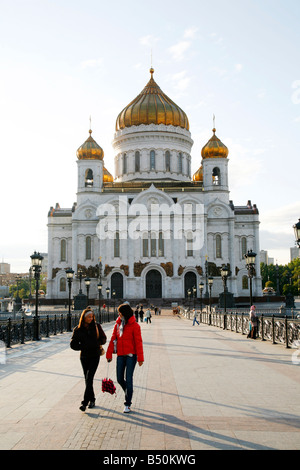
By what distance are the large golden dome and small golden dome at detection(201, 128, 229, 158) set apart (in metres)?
6.22

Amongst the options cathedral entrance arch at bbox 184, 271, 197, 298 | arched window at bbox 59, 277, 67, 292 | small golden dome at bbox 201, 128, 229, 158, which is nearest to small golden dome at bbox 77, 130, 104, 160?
small golden dome at bbox 201, 128, 229, 158

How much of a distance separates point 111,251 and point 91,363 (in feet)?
172

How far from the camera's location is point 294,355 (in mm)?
13797

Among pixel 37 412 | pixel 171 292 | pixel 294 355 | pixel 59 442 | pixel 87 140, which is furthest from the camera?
pixel 87 140

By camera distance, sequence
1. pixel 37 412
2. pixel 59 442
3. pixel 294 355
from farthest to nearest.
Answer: pixel 294 355
pixel 37 412
pixel 59 442

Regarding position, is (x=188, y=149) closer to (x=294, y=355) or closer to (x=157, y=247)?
(x=157, y=247)

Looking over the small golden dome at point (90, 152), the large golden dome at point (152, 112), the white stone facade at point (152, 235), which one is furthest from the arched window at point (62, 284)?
the large golden dome at point (152, 112)

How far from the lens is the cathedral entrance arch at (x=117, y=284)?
59000 mm

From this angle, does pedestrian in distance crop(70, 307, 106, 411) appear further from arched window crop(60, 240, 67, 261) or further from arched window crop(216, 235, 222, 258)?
arched window crop(60, 240, 67, 261)

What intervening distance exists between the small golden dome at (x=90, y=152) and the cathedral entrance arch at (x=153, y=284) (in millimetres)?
16385

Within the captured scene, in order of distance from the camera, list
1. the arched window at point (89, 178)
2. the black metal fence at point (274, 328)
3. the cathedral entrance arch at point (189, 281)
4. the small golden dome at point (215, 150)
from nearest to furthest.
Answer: the black metal fence at point (274, 328) < the cathedral entrance arch at point (189, 281) < the small golden dome at point (215, 150) < the arched window at point (89, 178)

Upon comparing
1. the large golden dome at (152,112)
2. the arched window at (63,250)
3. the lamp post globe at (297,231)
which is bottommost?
the lamp post globe at (297,231)

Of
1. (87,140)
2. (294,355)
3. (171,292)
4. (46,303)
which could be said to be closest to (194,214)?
(171,292)

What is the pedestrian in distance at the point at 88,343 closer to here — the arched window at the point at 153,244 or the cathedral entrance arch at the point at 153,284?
the cathedral entrance arch at the point at 153,284
